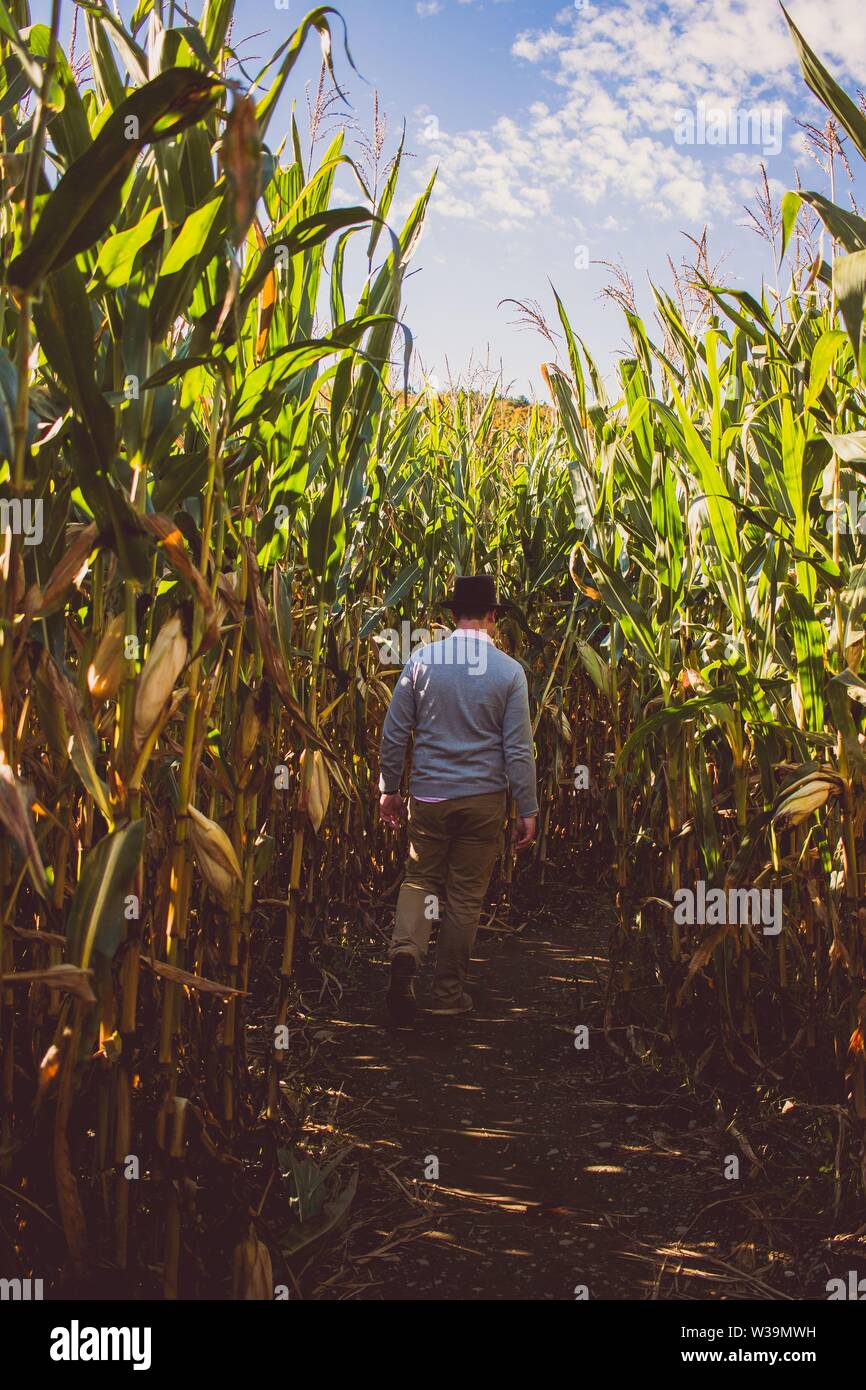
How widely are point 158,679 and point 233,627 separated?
29 centimetres

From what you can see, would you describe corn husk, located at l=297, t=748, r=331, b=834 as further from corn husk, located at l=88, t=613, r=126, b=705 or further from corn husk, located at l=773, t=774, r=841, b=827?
corn husk, located at l=773, t=774, r=841, b=827

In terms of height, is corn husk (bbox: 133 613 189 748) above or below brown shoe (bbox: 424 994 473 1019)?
above

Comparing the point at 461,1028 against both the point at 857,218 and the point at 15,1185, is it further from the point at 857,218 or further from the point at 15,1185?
the point at 857,218

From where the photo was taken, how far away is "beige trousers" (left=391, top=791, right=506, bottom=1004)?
3.65 meters

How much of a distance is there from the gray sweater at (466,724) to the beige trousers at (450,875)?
8cm

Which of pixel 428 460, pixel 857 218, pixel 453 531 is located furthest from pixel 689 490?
pixel 428 460

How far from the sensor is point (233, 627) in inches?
69.2

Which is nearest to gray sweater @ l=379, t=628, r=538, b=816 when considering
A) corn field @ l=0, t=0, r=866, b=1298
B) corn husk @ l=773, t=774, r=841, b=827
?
corn field @ l=0, t=0, r=866, b=1298

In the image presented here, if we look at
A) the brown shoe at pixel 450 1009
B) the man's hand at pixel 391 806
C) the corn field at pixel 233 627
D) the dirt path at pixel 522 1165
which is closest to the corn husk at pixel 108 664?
the corn field at pixel 233 627

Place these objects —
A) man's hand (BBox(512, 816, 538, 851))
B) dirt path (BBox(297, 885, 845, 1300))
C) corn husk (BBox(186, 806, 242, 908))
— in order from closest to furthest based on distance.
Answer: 1. corn husk (BBox(186, 806, 242, 908))
2. dirt path (BBox(297, 885, 845, 1300))
3. man's hand (BBox(512, 816, 538, 851))

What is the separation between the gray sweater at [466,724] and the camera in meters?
3.69

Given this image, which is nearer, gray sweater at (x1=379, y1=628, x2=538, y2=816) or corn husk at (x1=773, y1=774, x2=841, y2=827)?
corn husk at (x1=773, y1=774, x2=841, y2=827)

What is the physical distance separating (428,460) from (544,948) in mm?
2623

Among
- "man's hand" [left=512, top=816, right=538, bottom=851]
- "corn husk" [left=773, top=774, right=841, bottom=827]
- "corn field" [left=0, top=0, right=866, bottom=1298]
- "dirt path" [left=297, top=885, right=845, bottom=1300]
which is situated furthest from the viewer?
"man's hand" [left=512, top=816, right=538, bottom=851]
